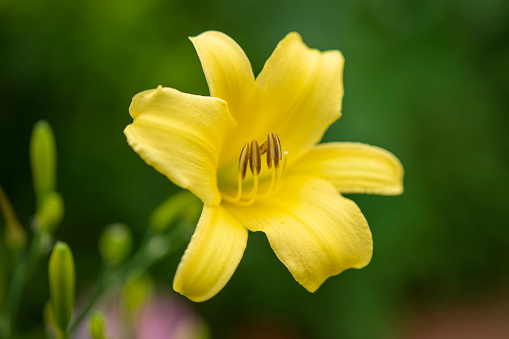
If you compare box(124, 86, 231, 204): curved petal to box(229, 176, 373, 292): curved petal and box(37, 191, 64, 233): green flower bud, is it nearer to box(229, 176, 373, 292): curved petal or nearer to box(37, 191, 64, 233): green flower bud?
box(229, 176, 373, 292): curved petal

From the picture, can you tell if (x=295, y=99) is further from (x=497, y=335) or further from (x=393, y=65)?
(x=497, y=335)

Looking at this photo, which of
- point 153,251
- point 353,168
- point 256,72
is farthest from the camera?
point 256,72

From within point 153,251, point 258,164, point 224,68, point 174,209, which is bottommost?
point 153,251

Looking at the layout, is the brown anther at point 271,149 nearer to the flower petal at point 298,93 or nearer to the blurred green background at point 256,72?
the flower petal at point 298,93

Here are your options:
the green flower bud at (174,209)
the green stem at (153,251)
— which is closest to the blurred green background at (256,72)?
the green stem at (153,251)

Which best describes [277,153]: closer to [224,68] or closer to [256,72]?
[224,68]

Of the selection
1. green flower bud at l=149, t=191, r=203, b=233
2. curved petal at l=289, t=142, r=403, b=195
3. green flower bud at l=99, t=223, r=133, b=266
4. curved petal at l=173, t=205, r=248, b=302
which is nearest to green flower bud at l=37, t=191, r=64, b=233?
green flower bud at l=99, t=223, r=133, b=266

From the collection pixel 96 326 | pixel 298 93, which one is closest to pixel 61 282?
pixel 96 326
